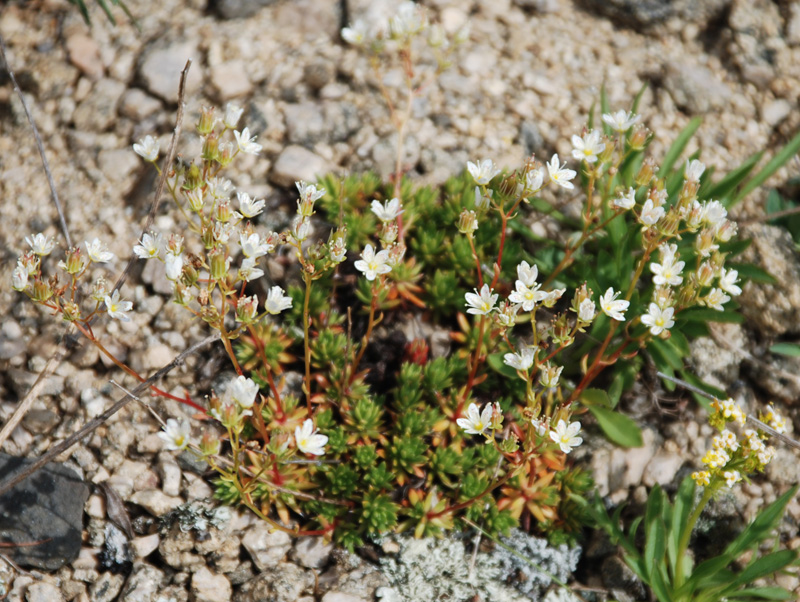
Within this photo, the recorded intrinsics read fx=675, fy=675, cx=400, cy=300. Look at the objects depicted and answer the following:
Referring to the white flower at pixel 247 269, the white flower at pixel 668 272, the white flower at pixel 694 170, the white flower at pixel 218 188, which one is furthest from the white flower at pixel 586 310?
the white flower at pixel 218 188

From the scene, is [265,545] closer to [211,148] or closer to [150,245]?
[150,245]

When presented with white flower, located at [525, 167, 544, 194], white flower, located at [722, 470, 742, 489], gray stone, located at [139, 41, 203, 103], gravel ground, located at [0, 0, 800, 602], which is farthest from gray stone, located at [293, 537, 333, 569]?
gray stone, located at [139, 41, 203, 103]

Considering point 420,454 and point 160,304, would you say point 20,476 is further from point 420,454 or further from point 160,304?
point 420,454

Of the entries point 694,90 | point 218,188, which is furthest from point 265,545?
point 694,90

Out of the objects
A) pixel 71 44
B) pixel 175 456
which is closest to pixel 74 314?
pixel 175 456

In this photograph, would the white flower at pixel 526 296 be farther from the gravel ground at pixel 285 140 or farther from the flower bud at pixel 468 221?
the gravel ground at pixel 285 140

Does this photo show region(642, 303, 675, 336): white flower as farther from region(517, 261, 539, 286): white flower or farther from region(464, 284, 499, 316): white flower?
region(464, 284, 499, 316): white flower
